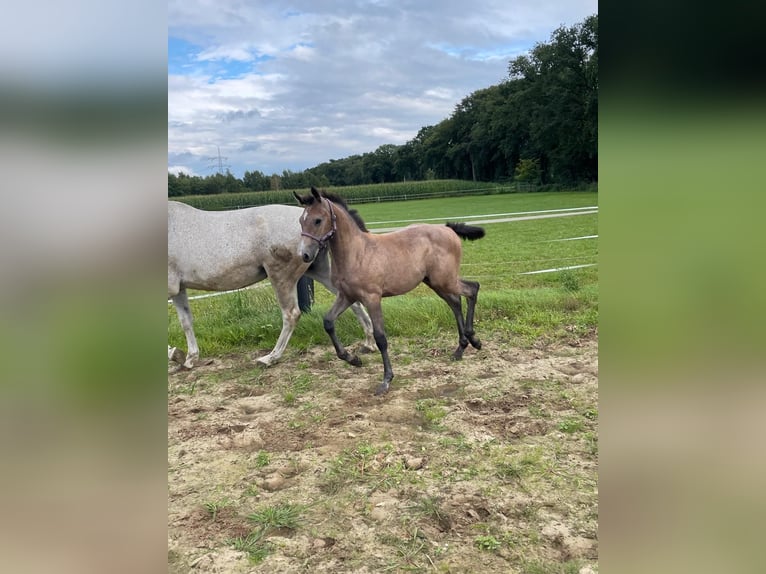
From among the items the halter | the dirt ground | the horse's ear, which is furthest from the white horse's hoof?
the horse's ear

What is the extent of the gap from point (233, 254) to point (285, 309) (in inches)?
28.6

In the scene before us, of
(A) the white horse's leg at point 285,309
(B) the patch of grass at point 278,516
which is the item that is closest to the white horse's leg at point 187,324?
(A) the white horse's leg at point 285,309

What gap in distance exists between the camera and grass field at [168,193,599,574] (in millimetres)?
2092

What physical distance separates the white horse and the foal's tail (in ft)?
4.81

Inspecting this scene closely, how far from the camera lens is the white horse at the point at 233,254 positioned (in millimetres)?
4559

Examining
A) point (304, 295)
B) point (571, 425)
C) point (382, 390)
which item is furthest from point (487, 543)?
point (304, 295)
